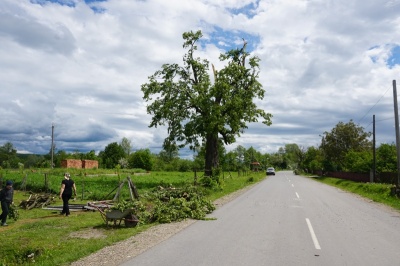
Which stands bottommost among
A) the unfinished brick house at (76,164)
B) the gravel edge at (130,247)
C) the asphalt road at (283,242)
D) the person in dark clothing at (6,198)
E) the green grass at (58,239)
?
the green grass at (58,239)

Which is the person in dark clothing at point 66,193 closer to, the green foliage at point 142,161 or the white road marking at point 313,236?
the white road marking at point 313,236

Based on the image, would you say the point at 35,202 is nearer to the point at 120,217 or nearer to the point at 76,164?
the point at 120,217

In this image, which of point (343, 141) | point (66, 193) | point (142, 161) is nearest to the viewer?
point (66, 193)

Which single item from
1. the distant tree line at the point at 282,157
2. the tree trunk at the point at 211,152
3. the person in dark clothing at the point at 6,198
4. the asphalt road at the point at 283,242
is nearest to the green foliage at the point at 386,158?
the distant tree line at the point at 282,157

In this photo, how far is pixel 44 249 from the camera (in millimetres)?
9305

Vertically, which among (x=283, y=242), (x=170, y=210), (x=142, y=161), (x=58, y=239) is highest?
(x=142, y=161)

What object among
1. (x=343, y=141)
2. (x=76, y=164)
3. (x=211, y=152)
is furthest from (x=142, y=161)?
(x=211, y=152)

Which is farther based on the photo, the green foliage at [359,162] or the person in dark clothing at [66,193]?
the green foliage at [359,162]

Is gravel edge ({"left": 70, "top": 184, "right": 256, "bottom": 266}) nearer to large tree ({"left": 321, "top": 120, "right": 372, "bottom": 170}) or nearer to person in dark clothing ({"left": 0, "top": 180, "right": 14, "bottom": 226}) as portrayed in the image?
person in dark clothing ({"left": 0, "top": 180, "right": 14, "bottom": 226})

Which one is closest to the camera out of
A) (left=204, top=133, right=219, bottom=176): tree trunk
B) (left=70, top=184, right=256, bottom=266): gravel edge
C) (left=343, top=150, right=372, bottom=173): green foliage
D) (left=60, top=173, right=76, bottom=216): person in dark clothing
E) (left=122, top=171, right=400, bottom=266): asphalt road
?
(left=122, top=171, right=400, bottom=266): asphalt road

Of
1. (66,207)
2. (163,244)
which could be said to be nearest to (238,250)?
(163,244)

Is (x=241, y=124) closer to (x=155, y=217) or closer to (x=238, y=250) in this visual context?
(x=155, y=217)

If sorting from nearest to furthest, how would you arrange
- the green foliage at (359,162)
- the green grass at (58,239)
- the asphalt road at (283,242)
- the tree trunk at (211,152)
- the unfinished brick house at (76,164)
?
the asphalt road at (283,242)
the green grass at (58,239)
the tree trunk at (211,152)
the green foliage at (359,162)
the unfinished brick house at (76,164)

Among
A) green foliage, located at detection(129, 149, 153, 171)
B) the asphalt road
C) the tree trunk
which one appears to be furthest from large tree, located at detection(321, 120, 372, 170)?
green foliage, located at detection(129, 149, 153, 171)
